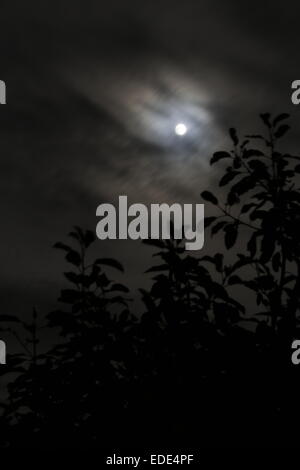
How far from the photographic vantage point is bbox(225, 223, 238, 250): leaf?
5173 millimetres

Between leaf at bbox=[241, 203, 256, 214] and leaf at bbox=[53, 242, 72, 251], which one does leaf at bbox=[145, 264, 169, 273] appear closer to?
leaf at bbox=[53, 242, 72, 251]

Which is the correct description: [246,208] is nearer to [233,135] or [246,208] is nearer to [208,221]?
[208,221]

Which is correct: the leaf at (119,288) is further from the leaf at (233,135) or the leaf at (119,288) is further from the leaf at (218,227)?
the leaf at (233,135)

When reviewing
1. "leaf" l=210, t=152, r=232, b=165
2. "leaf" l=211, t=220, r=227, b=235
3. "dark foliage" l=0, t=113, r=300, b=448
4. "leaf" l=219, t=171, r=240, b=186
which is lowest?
"dark foliage" l=0, t=113, r=300, b=448

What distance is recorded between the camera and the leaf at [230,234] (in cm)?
517

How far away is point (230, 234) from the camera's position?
5254 millimetres

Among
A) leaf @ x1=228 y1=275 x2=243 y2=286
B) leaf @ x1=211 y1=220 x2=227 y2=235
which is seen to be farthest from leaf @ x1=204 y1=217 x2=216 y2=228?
leaf @ x1=228 y1=275 x2=243 y2=286

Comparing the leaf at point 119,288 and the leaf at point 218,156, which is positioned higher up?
the leaf at point 218,156

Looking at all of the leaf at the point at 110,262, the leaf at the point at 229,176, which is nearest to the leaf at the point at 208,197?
the leaf at the point at 229,176

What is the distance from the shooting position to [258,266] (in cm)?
527
